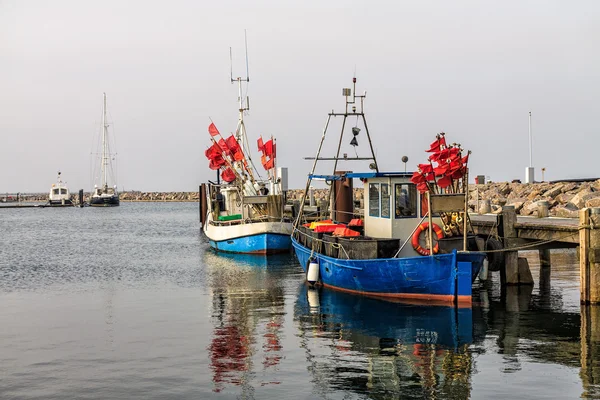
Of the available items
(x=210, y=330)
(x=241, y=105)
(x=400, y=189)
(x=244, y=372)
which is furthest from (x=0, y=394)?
(x=241, y=105)

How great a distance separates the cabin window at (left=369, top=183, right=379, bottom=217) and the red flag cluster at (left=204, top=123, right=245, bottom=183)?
17.9 m

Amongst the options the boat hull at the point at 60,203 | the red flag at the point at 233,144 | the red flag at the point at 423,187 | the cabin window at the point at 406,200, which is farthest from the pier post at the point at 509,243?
the boat hull at the point at 60,203

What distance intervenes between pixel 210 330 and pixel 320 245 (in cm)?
736

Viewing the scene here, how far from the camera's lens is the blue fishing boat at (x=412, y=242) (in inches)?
844

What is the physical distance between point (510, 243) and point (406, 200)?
4.03 metres

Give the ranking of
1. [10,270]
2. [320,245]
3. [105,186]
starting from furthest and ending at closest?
1. [105,186]
2. [10,270]
3. [320,245]

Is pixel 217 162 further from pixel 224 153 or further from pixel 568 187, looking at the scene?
pixel 568 187

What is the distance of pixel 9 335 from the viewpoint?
19.5 meters

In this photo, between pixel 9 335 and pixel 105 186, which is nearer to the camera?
pixel 9 335

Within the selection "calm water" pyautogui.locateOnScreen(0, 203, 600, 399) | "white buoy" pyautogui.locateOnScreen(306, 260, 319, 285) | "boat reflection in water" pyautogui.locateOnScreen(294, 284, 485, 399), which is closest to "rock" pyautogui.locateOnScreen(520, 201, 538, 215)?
"calm water" pyautogui.locateOnScreen(0, 203, 600, 399)

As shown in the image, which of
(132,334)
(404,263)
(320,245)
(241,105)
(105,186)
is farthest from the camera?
(105,186)

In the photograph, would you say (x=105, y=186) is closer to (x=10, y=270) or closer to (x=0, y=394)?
(x=10, y=270)

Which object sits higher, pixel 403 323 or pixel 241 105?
pixel 241 105

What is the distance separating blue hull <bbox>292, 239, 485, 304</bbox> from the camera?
835 inches
